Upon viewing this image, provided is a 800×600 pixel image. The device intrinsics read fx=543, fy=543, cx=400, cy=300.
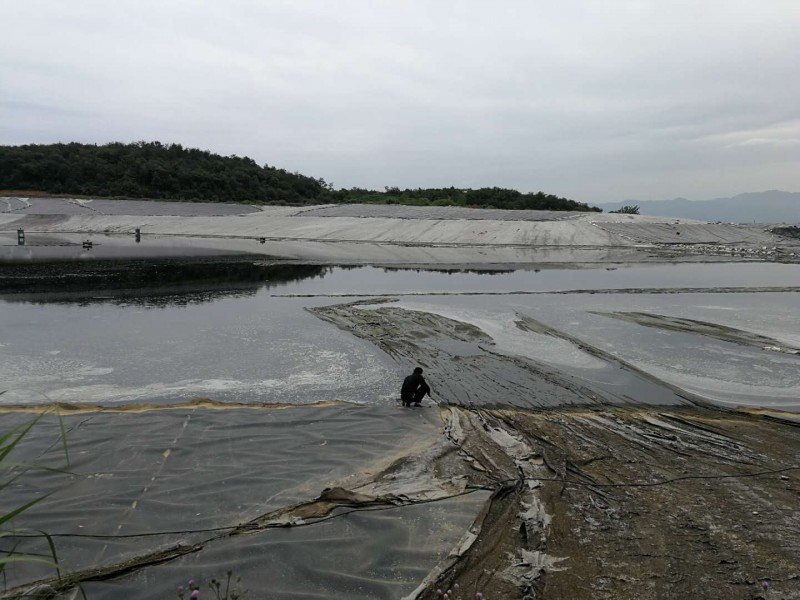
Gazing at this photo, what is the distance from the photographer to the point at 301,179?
65.6m

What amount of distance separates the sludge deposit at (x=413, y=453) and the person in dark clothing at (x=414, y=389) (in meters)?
0.21

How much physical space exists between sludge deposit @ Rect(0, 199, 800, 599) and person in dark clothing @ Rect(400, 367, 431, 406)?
0.21 meters

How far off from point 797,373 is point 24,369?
38.9ft

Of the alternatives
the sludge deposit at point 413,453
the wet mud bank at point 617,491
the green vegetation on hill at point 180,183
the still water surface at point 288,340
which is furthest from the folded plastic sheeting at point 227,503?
the green vegetation on hill at point 180,183

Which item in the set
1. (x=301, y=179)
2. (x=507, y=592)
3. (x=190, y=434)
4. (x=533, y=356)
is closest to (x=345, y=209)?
(x=301, y=179)

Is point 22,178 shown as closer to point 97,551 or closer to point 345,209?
point 345,209

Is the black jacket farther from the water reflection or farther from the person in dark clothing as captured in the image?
the water reflection

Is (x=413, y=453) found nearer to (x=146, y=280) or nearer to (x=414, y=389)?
(x=414, y=389)

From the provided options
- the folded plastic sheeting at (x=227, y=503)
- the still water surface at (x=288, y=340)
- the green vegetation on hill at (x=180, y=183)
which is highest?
the green vegetation on hill at (x=180, y=183)

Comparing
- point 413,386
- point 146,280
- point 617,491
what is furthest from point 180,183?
point 617,491

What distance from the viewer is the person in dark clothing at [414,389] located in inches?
267

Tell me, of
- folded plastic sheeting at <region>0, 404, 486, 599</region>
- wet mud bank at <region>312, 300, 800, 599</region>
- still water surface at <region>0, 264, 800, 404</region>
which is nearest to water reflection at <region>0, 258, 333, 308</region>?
still water surface at <region>0, 264, 800, 404</region>

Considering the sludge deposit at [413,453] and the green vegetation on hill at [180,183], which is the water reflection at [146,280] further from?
the green vegetation on hill at [180,183]

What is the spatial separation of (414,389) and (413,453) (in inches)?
55.9
